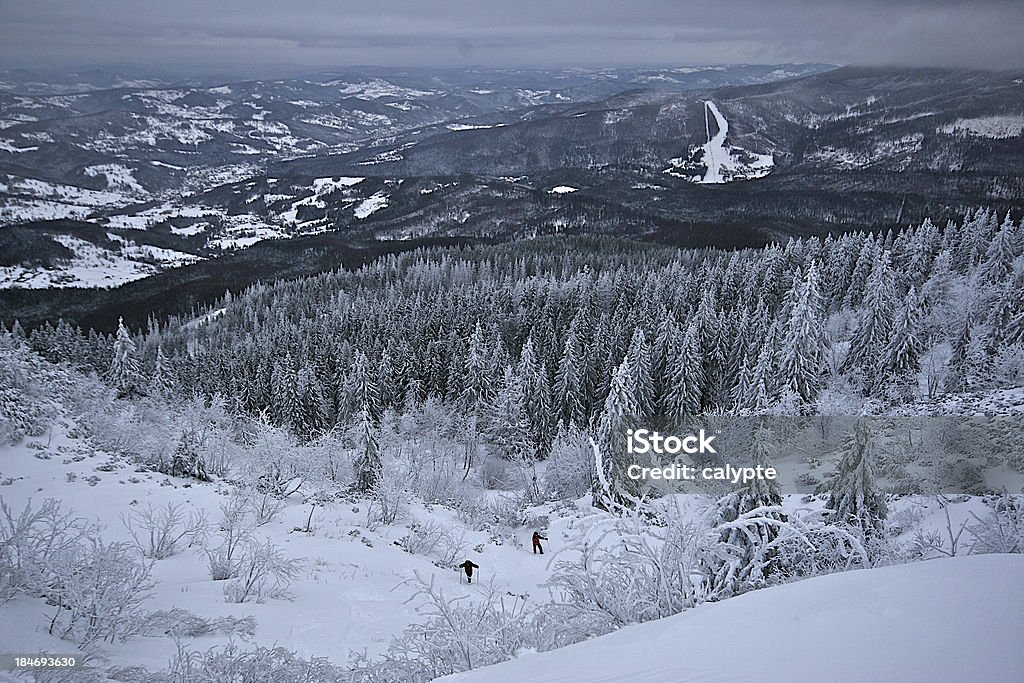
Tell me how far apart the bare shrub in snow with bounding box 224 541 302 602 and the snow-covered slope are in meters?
7.60

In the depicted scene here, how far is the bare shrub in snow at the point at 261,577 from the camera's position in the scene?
1338 centimetres

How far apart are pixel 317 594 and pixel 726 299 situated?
2465 inches

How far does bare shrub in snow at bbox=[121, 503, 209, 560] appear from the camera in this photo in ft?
48.5

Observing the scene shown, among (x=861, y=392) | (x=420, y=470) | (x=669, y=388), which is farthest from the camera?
(x=669, y=388)

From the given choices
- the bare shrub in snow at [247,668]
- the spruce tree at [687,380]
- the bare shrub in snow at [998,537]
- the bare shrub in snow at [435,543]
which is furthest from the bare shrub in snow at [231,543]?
the spruce tree at [687,380]

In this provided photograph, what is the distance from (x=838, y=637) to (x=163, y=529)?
51.4 feet

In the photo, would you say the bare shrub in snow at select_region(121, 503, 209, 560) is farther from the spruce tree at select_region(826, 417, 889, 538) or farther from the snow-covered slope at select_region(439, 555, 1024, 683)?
the spruce tree at select_region(826, 417, 889, 538)

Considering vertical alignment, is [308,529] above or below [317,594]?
below

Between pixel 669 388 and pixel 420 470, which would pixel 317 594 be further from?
pixel 669 388

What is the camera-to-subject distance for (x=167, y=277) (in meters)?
175

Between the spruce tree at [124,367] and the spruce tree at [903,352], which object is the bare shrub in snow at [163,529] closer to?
the spruce tree at [903,352]

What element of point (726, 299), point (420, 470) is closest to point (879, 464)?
point (420, 470)

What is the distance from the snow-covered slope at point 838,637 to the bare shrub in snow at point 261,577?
760cm

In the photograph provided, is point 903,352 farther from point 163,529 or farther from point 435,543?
point 163,529
